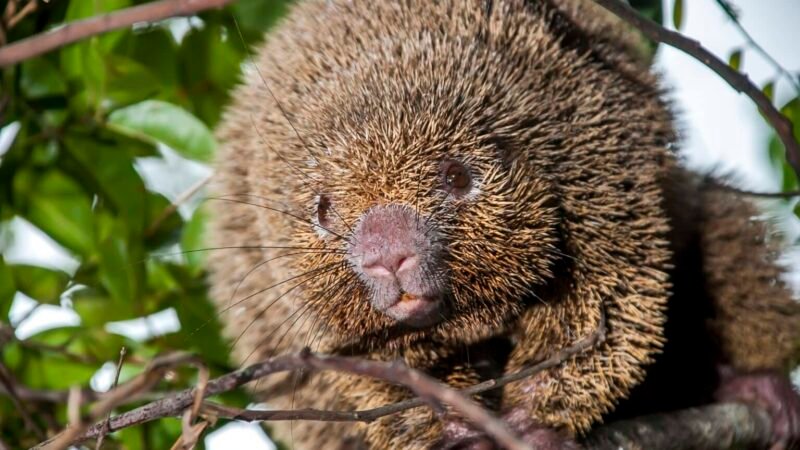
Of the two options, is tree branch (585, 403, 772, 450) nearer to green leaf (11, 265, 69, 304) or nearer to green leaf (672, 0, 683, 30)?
green leaf (672, 0, 683, 30)

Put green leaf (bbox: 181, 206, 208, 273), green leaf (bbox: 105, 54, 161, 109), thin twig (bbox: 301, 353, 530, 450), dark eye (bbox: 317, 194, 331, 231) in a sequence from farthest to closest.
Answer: green leaf (bbox: 181, 206, 208, 273), green leaf (bbox: 105, 54, 161, 109), dark eye (bbox: 317, 194, 331, 231), thin twig (bbox: 301, 353, 530, 450)

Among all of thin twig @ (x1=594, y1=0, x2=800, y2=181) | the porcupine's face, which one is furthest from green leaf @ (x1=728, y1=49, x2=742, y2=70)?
the porcupine's face

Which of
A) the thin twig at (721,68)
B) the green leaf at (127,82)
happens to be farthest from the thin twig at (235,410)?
the green leaf at (127,82)

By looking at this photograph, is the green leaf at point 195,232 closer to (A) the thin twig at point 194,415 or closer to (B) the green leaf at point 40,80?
A: (B) the green leaf at point 40,80

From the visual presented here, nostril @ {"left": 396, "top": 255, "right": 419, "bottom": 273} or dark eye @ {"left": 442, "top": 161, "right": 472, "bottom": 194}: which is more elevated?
dark eye @ {"left": 442, "top": 161, "right": 472, "bottom": 194}

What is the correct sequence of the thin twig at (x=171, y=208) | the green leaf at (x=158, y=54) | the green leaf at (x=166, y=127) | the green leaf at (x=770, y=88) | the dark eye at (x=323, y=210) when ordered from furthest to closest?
the green leaf at (x=158, y=54) → the thin twig at (x=171, y=208) → the green leaf at (x=166, y=127) → the green leaf at (x=770, y=88) → the dark eye at (x=323, y=210)

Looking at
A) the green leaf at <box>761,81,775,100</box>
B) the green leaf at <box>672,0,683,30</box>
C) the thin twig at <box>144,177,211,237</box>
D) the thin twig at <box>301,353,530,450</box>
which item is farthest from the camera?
the thin twig at <box>144,177,211,237</box>

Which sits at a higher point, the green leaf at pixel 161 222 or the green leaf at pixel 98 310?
the green leaf at pixel 161 222

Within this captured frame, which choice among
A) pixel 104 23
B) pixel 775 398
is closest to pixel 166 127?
pixel 104 23
